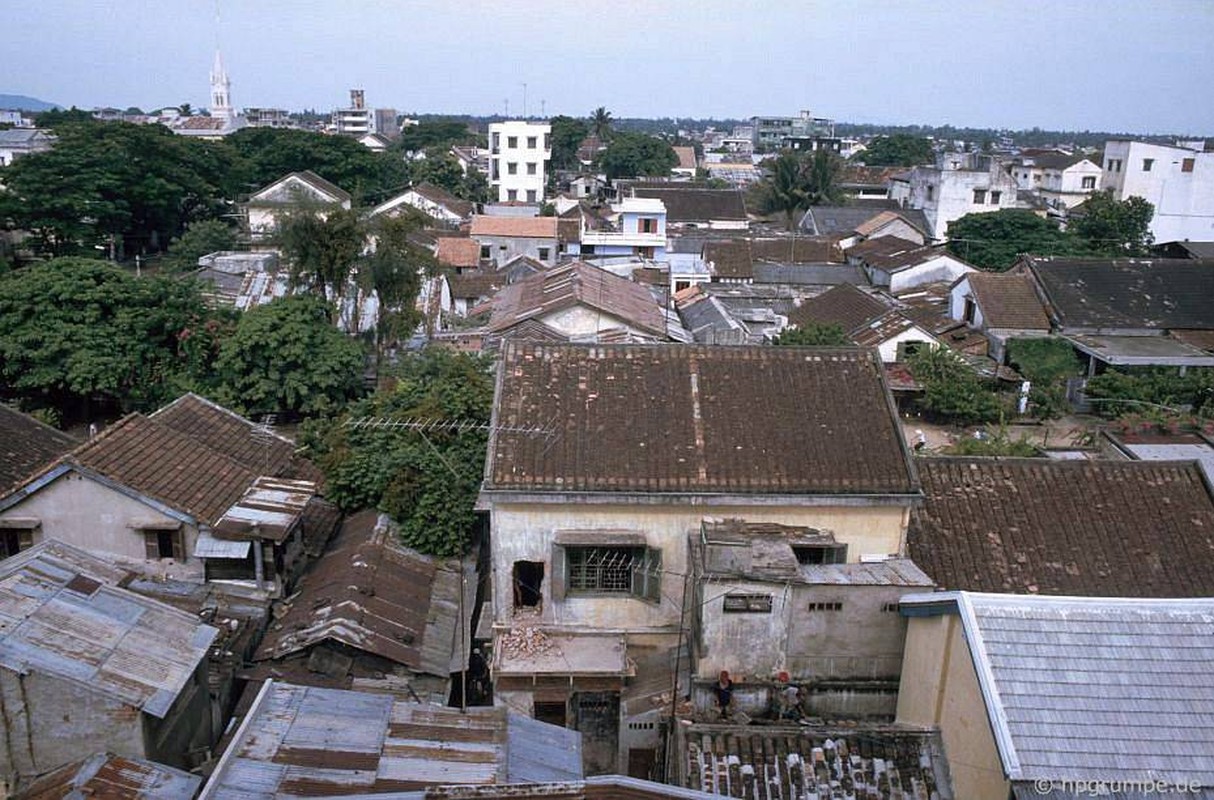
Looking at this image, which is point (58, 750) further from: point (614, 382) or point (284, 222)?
point (284, 222)

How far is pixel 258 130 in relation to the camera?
73000mm

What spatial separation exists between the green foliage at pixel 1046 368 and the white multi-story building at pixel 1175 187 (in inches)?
1295

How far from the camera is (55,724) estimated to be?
9.88 meters

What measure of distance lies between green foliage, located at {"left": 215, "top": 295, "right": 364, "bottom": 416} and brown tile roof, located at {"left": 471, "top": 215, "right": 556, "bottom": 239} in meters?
24.2

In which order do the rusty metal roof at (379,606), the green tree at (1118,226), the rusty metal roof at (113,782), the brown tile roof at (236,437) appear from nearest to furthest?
1. the rusty metal roof at (113,782)
2. the rusty metal roof at (379,606)
3. the brown tile roof at (236,437)
4. the green tree at (1118,226)

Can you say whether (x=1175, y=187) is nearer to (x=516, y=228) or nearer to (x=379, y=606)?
(x=516, y=228)

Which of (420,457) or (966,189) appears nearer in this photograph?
(420,457)

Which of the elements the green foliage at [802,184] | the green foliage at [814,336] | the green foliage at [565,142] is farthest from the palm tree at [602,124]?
the green foliage at [814,336]

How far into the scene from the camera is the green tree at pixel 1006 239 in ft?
163

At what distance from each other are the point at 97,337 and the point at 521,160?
47154 millimetres

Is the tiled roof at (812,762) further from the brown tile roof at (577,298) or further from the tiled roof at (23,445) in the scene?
the brown tile roof at (577,298)

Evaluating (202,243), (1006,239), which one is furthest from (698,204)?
(202,243)

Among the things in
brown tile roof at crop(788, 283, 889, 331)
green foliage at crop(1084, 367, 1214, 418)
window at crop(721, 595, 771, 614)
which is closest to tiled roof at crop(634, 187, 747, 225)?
brown tile roof at crop(788, 283, 889, 331)

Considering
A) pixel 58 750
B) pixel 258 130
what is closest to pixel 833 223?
pixel 258 130
